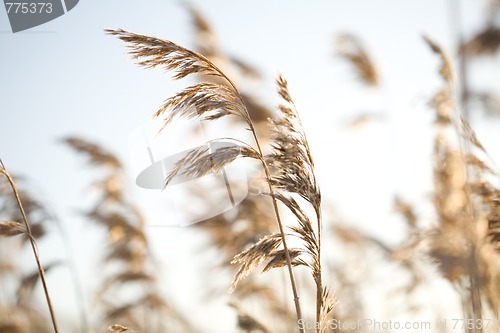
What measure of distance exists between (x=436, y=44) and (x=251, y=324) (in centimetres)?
301

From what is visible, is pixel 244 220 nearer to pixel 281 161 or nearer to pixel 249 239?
pixel 249 239

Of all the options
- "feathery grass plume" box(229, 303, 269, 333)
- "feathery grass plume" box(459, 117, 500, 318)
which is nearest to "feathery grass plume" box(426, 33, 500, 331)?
"feathery grass plume" box(459, 117, 500, 318)

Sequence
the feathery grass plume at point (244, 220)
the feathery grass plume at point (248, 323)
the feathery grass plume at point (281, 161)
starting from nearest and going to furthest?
the feathery grass plume at point (281, 161) < the feathery grass plume at point (248, 323) < the feathery grass plume at point (244, 220)

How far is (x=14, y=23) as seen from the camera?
211 inches

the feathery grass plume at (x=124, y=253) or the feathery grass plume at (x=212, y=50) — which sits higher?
the feathery grass plume at (x=212, y=50)

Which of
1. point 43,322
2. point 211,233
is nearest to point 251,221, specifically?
point 211,233

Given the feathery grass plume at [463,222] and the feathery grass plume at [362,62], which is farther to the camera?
the feathery grass plume at [362,62]

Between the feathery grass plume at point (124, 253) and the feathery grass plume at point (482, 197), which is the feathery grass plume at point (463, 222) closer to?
the feathery grass plume at point (482, 197)

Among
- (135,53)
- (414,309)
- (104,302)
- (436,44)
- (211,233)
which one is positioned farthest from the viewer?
(104,302)

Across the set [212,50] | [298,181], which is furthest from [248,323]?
[212,50]

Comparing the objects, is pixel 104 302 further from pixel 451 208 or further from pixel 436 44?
pixel 436 44

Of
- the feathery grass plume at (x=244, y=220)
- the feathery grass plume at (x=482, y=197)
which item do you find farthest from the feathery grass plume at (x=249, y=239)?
the feathery grass plume at (x=482, y=197)

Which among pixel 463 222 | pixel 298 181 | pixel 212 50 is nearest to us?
pixel 298 181

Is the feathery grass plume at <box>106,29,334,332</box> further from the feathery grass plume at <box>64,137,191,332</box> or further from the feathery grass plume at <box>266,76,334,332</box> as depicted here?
the feathery grass plume at <box>64,137,191,332</box>
